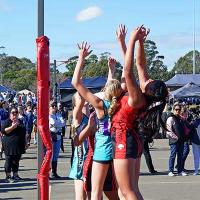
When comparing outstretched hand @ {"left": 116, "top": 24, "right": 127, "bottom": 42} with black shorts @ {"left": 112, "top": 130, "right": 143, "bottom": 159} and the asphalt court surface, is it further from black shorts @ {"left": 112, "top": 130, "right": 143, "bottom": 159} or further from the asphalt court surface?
the asphalt court surface

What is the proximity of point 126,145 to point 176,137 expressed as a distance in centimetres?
953

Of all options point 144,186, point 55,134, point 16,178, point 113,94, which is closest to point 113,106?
point 113,94

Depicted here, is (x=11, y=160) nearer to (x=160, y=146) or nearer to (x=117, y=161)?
(x=117, y=161)

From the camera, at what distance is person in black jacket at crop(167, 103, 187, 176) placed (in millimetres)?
15508

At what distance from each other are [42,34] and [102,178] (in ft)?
5.49

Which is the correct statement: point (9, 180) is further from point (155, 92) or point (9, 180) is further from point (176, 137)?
point (155, 92)

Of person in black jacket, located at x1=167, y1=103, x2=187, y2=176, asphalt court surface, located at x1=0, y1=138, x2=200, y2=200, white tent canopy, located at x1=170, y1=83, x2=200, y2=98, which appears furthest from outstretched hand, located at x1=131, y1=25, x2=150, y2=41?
white tent canopy, located at x1=170, y1=83, x2=200, y2=98

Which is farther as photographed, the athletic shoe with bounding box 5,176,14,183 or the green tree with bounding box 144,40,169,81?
the green tree with bounding box 144,40,169,81

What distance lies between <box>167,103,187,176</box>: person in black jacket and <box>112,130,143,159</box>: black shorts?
9.26 metres

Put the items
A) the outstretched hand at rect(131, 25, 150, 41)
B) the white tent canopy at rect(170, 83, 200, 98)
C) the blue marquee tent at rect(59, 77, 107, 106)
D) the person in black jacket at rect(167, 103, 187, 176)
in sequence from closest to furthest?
the outstretched hand at rect(131, 25, 150, 41) < the person in black jacket at rect(167, 103, 187, 176) < the white tent canopy at rect(170, 83, 200, 98) < the blue marquee tent at rect(59, 77, 107, 106)

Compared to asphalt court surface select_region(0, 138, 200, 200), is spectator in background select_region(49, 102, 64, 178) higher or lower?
higher

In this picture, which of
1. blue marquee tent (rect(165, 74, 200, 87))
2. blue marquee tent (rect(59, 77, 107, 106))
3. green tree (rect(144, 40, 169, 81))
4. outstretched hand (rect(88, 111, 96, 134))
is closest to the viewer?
outstretched hand (rect(88, 111, 96, 134))

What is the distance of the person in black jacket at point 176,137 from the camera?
15.5 metres

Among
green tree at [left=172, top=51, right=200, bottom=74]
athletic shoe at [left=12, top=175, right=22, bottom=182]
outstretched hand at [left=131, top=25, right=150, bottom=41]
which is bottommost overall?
athletic shoe at [left=12, top=175, right=22, bottom=182]
